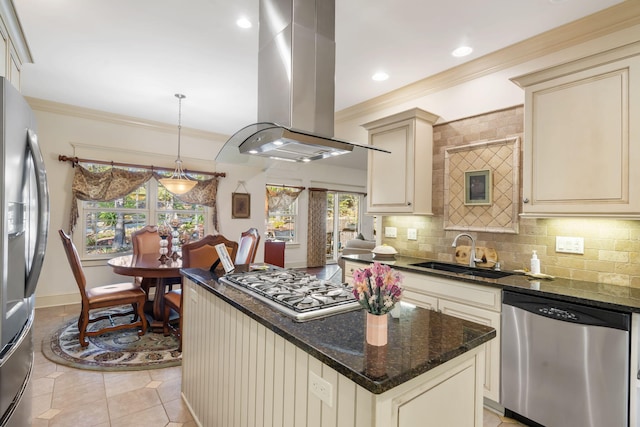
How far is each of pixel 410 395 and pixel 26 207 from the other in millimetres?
1810

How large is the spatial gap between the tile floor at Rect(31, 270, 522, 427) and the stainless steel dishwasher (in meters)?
0.30

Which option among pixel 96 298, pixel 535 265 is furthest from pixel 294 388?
pixel 96 298

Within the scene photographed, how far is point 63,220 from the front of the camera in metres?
4.45

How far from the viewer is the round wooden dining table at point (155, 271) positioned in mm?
3180

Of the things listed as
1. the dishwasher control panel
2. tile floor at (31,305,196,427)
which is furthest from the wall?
tile floor at (31,305,196,427)

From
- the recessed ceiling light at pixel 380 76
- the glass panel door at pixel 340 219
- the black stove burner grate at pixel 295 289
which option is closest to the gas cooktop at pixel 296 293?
the black stove burner grate at pixel 295 289

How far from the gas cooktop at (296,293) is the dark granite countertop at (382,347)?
0.04 meters

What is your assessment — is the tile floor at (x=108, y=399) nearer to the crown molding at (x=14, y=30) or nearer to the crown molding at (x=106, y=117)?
the crown molding at (x=14, y=30)

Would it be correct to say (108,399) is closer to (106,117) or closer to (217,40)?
(217,40)

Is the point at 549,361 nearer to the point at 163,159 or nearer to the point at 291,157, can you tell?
the point at 291,157

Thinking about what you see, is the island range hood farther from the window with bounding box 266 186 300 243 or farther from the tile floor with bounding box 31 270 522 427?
the window with bounding box 266 186 300 243

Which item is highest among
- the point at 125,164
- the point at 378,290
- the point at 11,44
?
the point at 11,44

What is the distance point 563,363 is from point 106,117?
5853 mm

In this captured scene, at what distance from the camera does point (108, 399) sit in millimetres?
2311
